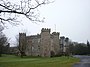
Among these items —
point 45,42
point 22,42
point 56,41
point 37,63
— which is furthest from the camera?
point 56,41

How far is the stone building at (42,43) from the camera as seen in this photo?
4316 inches

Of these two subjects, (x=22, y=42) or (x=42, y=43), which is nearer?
(x=22, y=42)

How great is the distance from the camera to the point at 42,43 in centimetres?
11138

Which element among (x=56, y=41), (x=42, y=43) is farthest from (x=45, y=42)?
(x=56, y=41)

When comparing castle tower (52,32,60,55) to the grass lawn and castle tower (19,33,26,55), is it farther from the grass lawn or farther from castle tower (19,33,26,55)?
the grass lawn

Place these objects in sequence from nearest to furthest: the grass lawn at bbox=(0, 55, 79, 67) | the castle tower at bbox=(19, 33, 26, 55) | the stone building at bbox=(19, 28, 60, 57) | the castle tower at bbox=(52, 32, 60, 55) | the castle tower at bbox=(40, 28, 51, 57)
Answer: the grass lawn at bbox=(0, 55, 79, 67), the castle tower at bbox=(19, 33, 26, 55), the castle tower at bbox=(40, 28, 51, 57), the stone building at bbox=(19, 28, 60, 57), the castle tower at bbox=(52, 32, 60, 55)

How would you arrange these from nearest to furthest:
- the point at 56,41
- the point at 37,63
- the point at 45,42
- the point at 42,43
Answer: the point at 37,63 < the point at 45,42 < the point at 42,43 < the point at 56,41

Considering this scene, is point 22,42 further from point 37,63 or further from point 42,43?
point 37,63

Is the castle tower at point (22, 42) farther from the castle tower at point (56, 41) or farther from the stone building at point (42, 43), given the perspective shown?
the castle tower at point (56, 41)

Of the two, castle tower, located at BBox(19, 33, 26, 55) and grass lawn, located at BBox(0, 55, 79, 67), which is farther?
castle tower, located at BBox(19, 33, 26, 55)

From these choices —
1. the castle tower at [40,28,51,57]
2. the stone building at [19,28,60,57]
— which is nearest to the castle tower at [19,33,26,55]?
the stone building at [19,28,60,57]

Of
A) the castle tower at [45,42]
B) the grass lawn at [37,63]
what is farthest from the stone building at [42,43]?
the grass lawn at [37,63]

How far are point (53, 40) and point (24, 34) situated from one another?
14267mm

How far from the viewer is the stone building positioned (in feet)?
360
